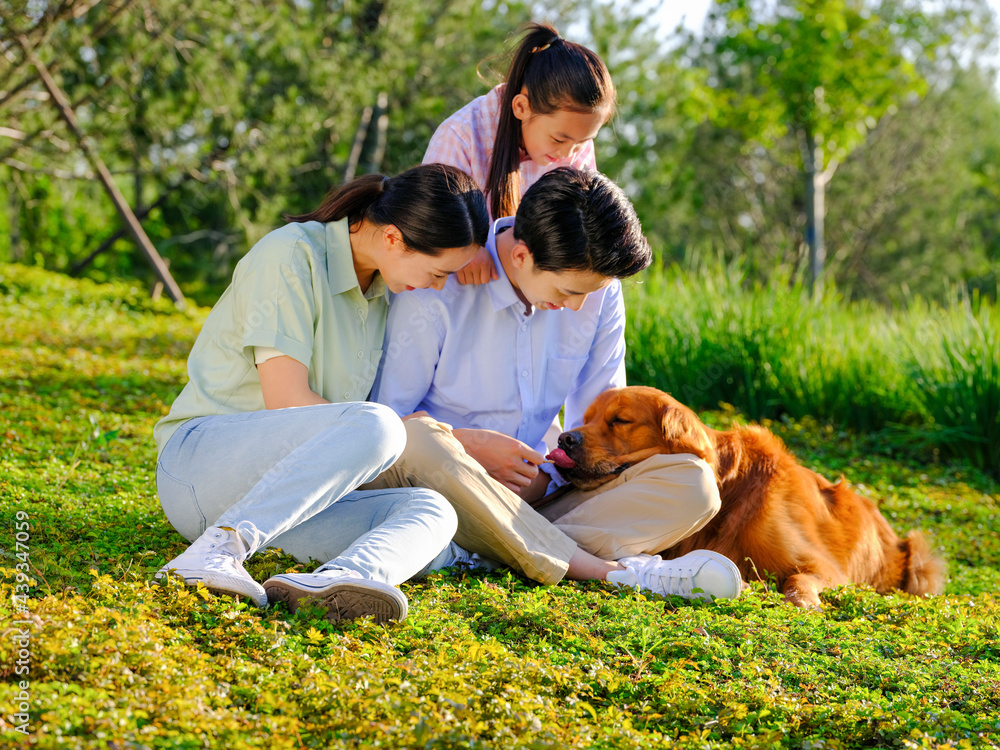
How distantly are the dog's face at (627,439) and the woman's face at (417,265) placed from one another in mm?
843

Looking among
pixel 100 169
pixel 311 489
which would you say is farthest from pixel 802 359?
pixel 100 169

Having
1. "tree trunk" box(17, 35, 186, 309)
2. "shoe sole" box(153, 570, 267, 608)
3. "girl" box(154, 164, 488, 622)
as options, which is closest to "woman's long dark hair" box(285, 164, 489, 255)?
"girl" box(154, 164, 488, 622)

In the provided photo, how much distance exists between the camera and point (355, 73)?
39.6 ft

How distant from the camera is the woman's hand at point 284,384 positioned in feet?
8.47

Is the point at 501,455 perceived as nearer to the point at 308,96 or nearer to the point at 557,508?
the point at 557,508

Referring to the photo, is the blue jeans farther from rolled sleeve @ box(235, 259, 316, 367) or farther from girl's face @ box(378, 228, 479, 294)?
girl's face @ box(378, 228, 479, 294)

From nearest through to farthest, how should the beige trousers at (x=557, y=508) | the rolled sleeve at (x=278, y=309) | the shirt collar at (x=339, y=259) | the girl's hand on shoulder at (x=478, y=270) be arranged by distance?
the rolled sleeve at (x=278, y=309) < the beige trousers at (x=557, y=508) < the shirt collar at (x=339, y=259) < the girl's hand on shoulder at (x=478, y=270)

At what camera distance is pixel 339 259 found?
2.82 metres

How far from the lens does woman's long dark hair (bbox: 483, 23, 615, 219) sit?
11.2ft

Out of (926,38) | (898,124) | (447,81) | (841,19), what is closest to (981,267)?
(898,124)

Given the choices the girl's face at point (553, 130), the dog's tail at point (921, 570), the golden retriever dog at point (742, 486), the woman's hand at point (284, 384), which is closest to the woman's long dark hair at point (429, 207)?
the woman's hand at point (284, 384)

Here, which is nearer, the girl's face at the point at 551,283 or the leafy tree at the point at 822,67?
the girl's face at the point at 551,283

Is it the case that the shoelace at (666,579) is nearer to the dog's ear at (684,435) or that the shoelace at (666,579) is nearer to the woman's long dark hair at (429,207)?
the dog's ear at (684,435)

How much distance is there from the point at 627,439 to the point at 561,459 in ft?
0.88
